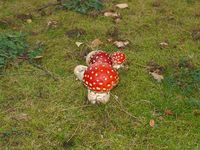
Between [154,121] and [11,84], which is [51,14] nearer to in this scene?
[11,84]

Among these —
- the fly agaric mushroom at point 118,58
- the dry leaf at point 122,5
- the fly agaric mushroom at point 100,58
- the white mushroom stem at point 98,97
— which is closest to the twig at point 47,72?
the fly agaric mushroom at point 100,58

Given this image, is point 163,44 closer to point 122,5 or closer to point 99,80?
point 122,5

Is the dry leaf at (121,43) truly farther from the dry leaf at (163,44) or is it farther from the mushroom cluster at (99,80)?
the mushroom cluster at (99,80)

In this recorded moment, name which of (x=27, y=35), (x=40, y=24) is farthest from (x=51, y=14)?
(x=27, y=35)

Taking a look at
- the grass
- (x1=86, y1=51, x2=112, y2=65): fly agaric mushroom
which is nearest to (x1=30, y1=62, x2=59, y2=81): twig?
the grass

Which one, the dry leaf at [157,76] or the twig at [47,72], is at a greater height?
the dry leaf at [157,76]

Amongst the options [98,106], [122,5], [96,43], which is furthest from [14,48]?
[122,5]
